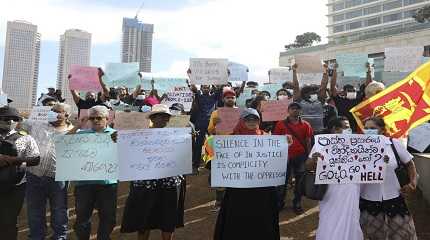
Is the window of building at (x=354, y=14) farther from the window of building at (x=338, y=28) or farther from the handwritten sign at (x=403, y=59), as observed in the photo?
the handwritten sign at (x=403, y=59)

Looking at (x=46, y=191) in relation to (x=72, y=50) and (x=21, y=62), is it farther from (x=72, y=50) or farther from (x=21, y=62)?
(x=21, y=62)

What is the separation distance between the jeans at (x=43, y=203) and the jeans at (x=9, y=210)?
516 millimetres

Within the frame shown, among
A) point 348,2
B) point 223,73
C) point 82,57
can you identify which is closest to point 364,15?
point 348,2

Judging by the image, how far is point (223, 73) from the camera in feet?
34.4

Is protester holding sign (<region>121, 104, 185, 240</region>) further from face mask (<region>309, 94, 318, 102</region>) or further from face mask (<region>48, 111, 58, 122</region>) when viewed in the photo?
face mask (<region>309, 94, 318, 102</region>)

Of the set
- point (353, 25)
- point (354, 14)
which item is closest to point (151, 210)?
point (354, 14)

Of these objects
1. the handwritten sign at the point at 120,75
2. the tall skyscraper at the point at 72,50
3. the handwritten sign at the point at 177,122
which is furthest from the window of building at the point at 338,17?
the handwritten sign at the point at 177,122

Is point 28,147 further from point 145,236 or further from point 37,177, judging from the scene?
point 145,236

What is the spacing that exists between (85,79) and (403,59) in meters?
6.66

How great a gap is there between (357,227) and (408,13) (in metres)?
103

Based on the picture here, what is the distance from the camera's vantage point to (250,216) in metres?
4.94

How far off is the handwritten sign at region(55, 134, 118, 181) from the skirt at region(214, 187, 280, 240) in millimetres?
1398

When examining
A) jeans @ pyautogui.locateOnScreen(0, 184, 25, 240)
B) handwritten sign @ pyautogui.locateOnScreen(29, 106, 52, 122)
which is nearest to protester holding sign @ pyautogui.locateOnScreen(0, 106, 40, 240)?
jeans @ pyautogui.locateOnScreen(0, 184, 25, 240)

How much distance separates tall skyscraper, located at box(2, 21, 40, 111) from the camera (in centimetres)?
2880
